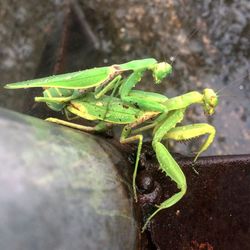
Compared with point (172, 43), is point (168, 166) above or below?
above

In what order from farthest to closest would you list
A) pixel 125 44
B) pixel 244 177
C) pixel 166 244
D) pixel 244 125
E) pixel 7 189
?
pixel 125 44 → pixel 244 125 → pixel 244 177 → pixel 166 244 → pixel 7 189

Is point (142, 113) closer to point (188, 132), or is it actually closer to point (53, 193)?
point (188, 132)

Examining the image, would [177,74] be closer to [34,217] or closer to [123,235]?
[123,235]

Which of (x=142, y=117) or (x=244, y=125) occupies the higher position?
(x=142, y=117)

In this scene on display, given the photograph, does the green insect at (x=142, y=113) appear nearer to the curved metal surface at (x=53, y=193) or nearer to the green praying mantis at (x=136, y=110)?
the green praying mantis at (x=136, y=110)

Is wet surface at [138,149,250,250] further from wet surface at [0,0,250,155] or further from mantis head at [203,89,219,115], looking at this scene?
wet surface at [0,0,250,155]

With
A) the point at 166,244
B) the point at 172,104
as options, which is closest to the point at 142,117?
the point at 172,104

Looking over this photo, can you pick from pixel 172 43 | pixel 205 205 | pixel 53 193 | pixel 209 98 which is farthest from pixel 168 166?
pixel 172 43

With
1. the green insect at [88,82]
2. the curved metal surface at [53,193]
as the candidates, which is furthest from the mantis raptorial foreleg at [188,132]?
the curved metal surface at [53,193]
